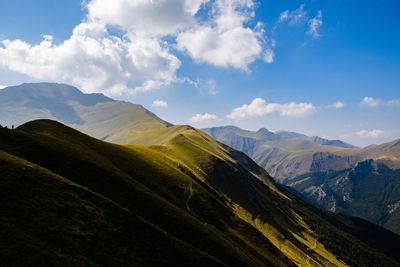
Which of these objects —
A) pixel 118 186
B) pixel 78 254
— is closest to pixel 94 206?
pixel 78 254

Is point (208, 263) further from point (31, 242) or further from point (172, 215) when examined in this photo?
point (31, 242)

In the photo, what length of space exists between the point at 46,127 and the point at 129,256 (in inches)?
2901

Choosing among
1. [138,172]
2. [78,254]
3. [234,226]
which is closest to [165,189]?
[138,172]

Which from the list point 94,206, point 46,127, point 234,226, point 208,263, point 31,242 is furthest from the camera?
point 234,226

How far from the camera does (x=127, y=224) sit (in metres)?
53.1

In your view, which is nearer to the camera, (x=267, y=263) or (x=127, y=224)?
(x=127, y=224)

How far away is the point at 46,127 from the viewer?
91.9m

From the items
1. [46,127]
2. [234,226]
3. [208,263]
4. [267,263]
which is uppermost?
[46,127]

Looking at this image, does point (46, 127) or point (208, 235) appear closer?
point (208, 235)

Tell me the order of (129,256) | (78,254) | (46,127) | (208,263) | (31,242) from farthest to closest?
(46,127) < (208,263) < (129,256) < (78,254) < (31,242)

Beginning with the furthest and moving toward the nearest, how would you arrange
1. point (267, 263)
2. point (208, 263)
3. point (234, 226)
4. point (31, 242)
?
1. point (234, 226)
2. point (267, 263)
3. point (208, 263)
4. point (31, 242)

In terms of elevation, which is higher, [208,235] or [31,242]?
[31,242]

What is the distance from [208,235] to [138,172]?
45.6 meters

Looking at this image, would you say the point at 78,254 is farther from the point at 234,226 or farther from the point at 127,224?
the point at 234,226
